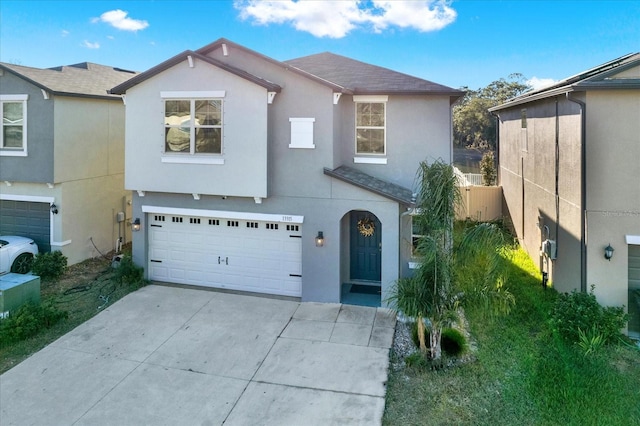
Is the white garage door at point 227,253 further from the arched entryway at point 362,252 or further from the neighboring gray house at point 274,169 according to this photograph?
the arched entryway at point 362,252

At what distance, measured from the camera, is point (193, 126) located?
11641 millimetres

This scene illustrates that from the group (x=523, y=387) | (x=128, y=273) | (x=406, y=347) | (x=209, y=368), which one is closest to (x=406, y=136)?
(x=406, y=347)

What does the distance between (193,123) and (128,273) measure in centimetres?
475

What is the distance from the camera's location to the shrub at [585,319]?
8.69 m

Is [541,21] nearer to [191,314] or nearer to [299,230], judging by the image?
[299,230]

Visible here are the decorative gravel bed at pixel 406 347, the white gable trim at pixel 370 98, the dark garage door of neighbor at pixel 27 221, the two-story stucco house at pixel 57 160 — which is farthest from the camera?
the dark garage door of neighbor at pixel 27 221

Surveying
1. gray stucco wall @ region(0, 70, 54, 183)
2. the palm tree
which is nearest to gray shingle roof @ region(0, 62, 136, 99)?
gray stucco wall @ region(0, 70, 54, 183)

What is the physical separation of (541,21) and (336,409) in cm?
3077

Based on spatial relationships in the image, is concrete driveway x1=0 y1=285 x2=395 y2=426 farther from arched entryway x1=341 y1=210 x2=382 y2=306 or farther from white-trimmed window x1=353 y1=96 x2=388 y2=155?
white-trimmed window x1=353 y1=96 x2=388 y2=155

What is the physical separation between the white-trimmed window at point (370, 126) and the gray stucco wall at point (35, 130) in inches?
376

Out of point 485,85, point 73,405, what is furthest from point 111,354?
point 485,85

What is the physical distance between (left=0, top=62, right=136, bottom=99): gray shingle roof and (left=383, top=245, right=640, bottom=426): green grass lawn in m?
11.7

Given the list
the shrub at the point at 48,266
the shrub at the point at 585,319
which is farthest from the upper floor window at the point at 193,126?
the shrub at the point at 585,319

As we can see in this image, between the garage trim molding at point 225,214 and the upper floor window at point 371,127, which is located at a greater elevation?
the upper floor window at point 371,127
